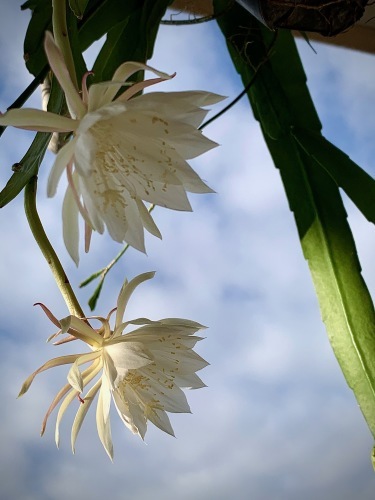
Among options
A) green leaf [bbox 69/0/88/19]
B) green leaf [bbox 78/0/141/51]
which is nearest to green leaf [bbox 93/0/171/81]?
green leaf [bbox 78/0/141/51]

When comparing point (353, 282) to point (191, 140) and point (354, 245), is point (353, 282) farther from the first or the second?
point (191, 140)

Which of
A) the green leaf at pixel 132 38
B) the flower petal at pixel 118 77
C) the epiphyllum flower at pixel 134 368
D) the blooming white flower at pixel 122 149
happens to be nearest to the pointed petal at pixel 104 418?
the epiphyllum flower at pixel 134 368

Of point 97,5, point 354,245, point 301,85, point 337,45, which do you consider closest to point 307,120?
point 301,85

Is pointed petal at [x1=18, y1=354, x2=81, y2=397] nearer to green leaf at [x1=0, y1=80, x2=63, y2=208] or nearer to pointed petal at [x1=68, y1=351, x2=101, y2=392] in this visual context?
pointed petal at [x1=68, y1=351, x2=101, y2=392]

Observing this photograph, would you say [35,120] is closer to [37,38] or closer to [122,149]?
[122,149]

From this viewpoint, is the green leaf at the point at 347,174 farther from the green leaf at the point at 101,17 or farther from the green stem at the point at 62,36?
the green stem at the point at 62,36
